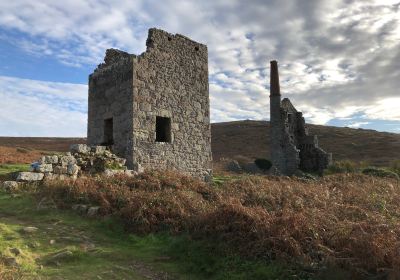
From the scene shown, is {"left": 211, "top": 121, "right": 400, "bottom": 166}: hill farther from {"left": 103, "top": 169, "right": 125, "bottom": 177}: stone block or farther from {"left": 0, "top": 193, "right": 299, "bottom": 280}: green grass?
{"left": 0, "top": 193, "right": 299, "bottom": 280}: green grass

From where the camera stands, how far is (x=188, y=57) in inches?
711

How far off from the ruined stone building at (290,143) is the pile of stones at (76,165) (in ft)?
70.0

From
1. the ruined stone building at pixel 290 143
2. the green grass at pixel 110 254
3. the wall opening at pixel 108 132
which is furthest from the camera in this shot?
the ruined stone building at pixel 290 143

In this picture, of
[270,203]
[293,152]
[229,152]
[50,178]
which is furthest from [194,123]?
[229,152]

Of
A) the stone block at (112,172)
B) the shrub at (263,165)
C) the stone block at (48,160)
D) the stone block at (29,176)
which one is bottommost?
the shrub at (263,165)

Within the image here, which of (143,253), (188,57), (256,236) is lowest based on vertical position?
(143,253)

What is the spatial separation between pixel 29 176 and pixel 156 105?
220 inches

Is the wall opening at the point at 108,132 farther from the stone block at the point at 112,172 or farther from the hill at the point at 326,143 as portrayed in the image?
the hill at the point at 326,143

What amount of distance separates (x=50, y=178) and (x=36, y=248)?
19.1ft

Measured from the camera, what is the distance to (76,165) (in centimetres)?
1427

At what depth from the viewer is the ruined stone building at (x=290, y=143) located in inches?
1337

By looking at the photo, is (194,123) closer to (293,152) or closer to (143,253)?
(143,253)

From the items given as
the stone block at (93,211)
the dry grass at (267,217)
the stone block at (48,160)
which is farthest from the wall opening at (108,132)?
the stone block at (93,211)

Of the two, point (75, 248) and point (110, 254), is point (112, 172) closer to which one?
point (75, 248)
